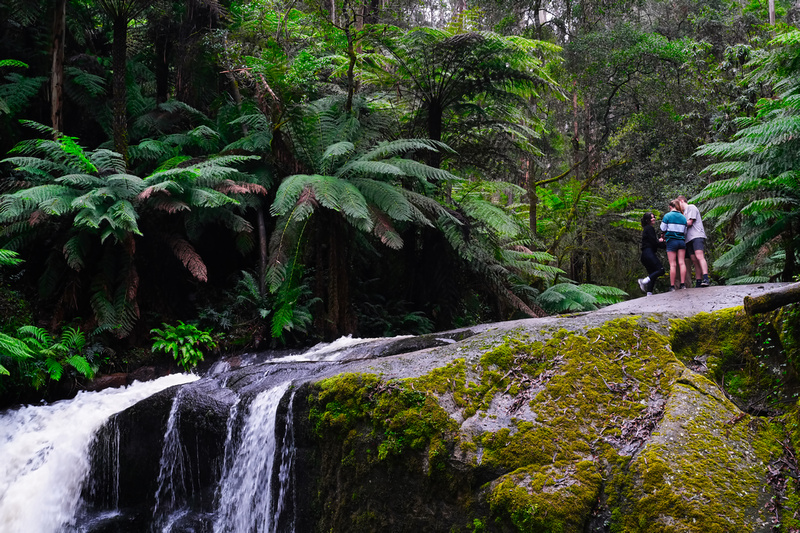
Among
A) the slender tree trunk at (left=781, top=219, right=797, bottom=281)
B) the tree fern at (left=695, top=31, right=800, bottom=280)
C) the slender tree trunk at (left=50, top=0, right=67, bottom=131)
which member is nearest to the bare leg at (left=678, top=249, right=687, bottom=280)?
the tree fern at (left=695, top=31, right=800, bottom=280)

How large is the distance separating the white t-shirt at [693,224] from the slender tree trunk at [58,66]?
28.0 feet

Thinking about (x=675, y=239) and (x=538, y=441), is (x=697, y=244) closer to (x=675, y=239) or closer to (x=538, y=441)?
(x=675, y=239)

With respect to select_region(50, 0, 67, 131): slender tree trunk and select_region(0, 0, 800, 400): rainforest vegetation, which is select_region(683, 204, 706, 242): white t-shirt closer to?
select_region(0, 0, 800, 400): rainforest vegetation

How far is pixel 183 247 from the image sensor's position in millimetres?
6711

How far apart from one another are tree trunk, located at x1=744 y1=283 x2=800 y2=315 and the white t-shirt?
11.2 feet

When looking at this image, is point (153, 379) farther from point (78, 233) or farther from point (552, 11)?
point (552, 11)

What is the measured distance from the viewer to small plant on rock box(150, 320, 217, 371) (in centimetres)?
644

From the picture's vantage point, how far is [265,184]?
7.50 meters

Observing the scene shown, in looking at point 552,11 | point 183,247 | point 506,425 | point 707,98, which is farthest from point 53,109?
point 552,11

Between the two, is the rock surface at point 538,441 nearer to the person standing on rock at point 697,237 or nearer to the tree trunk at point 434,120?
the person standing on rock at point 697,237

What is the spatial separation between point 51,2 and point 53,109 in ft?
6.65

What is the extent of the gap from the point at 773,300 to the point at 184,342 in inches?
235

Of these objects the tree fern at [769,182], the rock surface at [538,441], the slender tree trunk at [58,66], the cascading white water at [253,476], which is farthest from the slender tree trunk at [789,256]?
the slender tree trunk at [58,66]

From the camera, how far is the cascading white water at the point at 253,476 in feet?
13.2
